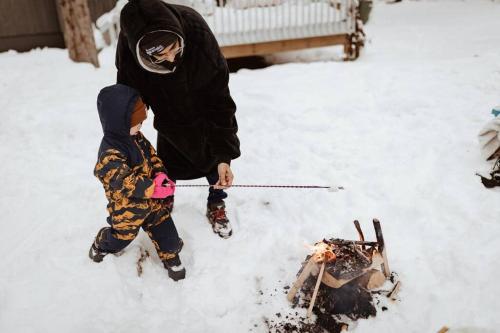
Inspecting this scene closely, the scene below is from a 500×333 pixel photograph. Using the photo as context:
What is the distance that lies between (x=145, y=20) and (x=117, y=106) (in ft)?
1.91

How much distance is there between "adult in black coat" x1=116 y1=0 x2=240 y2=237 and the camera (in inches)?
93.3

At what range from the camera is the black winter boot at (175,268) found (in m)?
3.21

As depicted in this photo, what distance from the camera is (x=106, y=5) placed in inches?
340

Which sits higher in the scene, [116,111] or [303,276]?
[116,111]

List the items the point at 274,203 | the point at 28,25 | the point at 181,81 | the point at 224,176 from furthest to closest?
the point at 28,25 → the point at 274,203 → the point at 224,176 → the point at 181,81

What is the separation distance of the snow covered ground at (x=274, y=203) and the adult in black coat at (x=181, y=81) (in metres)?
0.87

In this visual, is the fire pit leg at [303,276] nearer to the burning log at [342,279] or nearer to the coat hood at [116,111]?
the burning log at [342,279]

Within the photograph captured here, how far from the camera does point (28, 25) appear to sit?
8.04 m

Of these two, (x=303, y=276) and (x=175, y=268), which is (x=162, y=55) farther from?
(x=303, y=276)

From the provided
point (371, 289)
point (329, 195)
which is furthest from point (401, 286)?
point (329, 195)

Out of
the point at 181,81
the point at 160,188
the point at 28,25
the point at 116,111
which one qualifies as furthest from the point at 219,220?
the point at 28,25

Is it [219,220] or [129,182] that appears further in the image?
[219,220]

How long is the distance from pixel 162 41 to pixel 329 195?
8.12ft

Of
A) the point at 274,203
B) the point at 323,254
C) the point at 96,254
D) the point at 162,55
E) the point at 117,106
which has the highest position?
the point at 162,55
